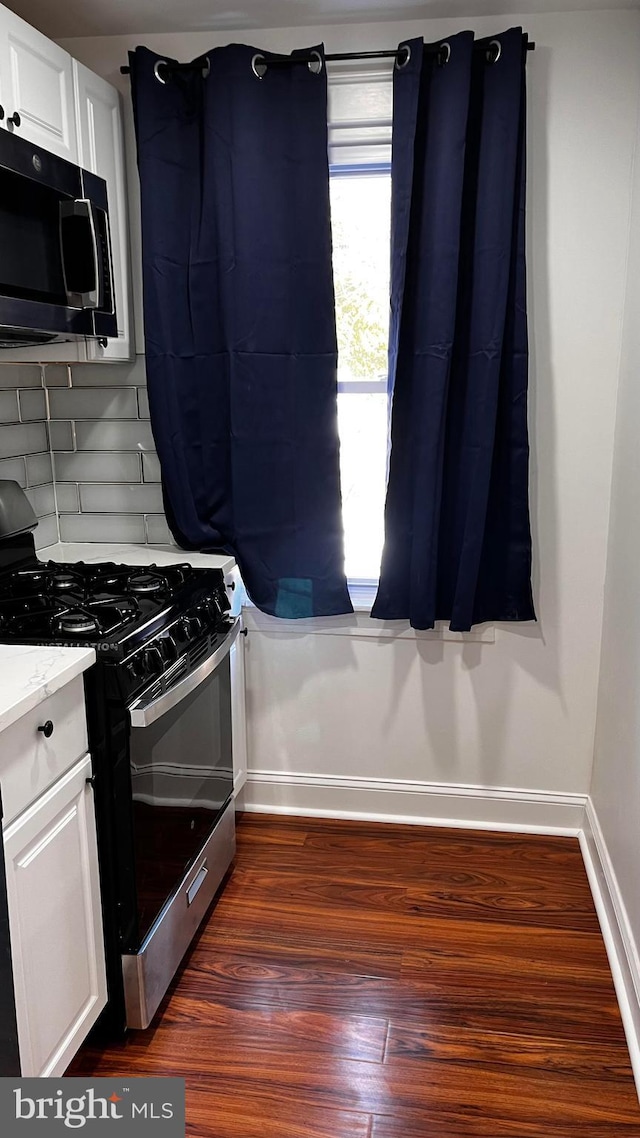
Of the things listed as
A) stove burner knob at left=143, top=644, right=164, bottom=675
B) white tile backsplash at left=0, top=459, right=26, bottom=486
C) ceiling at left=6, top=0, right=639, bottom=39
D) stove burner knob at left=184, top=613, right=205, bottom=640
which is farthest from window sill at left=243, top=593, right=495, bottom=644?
ceiling at left=6, top=0, right=639, bottom=39

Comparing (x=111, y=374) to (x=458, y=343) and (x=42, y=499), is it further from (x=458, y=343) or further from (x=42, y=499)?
(x=458, y=343)

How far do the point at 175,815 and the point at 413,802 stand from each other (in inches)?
43.2

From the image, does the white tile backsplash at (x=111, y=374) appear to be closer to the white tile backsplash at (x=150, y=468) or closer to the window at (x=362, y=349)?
A: the white tile backsplash at (x=150, y=468)

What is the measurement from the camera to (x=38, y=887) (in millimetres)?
1641

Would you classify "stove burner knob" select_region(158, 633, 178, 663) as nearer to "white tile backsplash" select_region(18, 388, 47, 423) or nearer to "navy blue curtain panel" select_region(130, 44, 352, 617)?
"navy blue curtain panel" select_region(130, 44, 352, 617)

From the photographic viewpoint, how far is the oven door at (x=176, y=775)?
1.95 m

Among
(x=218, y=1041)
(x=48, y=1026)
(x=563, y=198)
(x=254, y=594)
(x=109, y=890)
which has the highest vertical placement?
(x=563, y=198)

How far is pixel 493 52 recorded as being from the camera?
2404 mm

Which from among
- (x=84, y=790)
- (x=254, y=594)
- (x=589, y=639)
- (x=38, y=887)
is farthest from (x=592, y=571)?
(x=38, y=887)

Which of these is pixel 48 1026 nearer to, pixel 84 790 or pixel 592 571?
pixel 84 790

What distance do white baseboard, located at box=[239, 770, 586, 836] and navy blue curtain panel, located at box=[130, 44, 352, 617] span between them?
2.08ft

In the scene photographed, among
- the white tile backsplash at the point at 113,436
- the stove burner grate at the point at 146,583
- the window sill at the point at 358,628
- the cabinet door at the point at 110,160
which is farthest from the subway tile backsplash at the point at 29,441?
the window sill at the point at 358,628

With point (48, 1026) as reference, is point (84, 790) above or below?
above

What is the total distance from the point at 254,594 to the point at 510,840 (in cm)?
117
